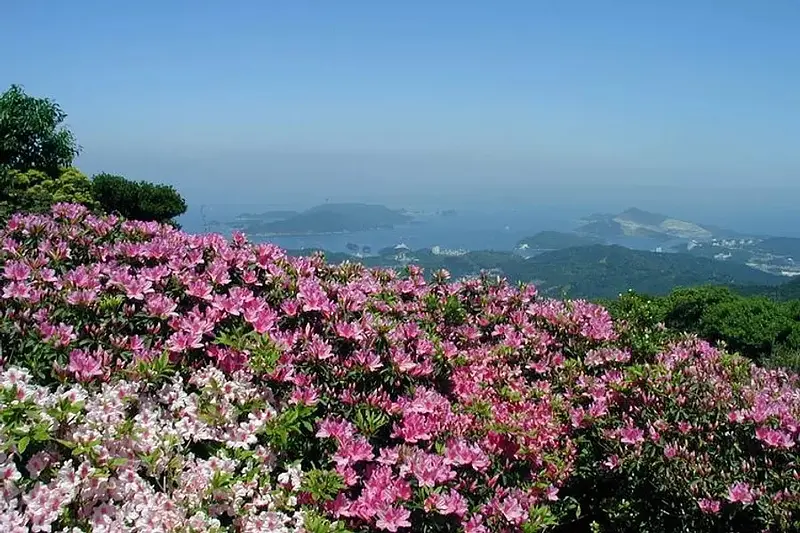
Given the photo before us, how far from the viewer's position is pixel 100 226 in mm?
4008

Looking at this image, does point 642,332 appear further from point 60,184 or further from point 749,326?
point 60,184

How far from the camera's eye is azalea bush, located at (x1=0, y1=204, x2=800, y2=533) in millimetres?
2418

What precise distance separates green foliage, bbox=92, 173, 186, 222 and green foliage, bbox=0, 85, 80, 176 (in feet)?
4.02

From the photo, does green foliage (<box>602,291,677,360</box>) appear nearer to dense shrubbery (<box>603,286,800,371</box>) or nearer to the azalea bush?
the azalea bush

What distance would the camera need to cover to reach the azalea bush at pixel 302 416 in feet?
7.93

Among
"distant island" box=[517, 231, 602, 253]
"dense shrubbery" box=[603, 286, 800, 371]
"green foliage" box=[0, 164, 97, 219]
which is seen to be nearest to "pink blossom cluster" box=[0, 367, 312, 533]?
"dense shrubbery" box=[603, 286, 800, 371]

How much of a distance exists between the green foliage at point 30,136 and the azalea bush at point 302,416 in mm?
15414

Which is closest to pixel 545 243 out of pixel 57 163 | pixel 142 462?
pixel 57 163

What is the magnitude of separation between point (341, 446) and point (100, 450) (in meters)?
0.97

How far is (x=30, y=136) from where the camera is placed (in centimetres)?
1762

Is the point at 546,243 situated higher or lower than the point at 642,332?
lower

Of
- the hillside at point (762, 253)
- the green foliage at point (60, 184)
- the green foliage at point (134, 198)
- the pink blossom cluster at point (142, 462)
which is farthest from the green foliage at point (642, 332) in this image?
the hillside at point (762, 253)

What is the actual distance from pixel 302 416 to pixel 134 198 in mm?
15486

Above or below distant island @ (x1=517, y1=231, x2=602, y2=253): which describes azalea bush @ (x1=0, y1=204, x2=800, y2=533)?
above
